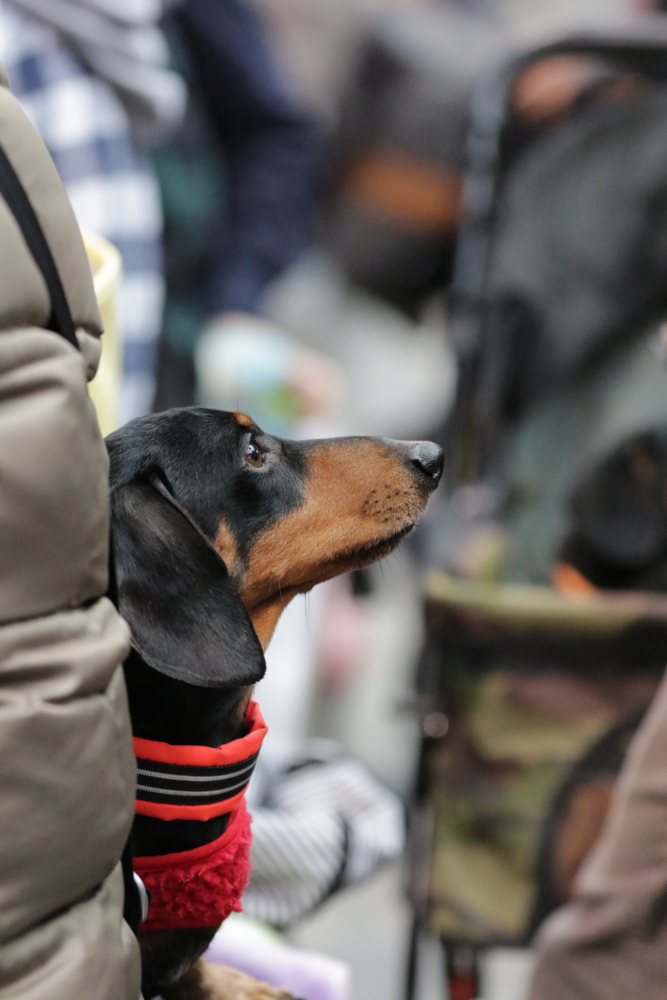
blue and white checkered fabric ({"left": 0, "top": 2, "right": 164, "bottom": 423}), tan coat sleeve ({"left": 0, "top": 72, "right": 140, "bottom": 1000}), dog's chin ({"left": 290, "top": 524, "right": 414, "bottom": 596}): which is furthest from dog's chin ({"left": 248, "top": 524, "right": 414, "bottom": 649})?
blue and white checkered fabric ({"left": 0, "top": 2, "right": 164, "bottom": 423})

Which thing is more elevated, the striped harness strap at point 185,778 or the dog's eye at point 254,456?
the dog's eye at point 254,456

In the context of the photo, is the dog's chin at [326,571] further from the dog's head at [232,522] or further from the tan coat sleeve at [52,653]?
the tan coat sleeve at [52,653]

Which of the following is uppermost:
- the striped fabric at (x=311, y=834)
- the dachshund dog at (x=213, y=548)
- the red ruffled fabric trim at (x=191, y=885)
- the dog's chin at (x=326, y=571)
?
the dachshund dog at (x=213, y=548)

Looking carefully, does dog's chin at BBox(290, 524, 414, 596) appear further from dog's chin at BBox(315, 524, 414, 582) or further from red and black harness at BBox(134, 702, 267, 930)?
red and black harness at BBox(134, 702, 267, 930)

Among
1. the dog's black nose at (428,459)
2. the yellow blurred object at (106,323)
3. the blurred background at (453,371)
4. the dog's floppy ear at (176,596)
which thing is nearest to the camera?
the dog's floppy ear at (176,596)

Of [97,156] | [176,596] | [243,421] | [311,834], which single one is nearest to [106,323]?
[243,421]

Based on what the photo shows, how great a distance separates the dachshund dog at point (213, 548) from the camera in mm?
598

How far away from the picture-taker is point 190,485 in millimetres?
751

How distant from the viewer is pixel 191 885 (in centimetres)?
63

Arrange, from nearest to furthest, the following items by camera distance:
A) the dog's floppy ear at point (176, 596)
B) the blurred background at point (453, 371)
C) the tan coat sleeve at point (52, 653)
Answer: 1. the tan coat sleeve at point (52, 653)
2. the dog's floppy ear at point (176, 596)
3. the blurred background at point (453, 371)

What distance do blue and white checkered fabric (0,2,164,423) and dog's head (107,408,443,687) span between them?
581 millimetres

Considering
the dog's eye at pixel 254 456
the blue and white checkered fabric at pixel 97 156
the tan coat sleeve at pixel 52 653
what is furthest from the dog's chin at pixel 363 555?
the blue and white checkered fabric at pixel 97 156

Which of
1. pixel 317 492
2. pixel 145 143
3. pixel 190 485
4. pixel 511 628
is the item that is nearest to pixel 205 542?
pixel 190 485

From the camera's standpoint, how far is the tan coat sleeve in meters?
0.42
